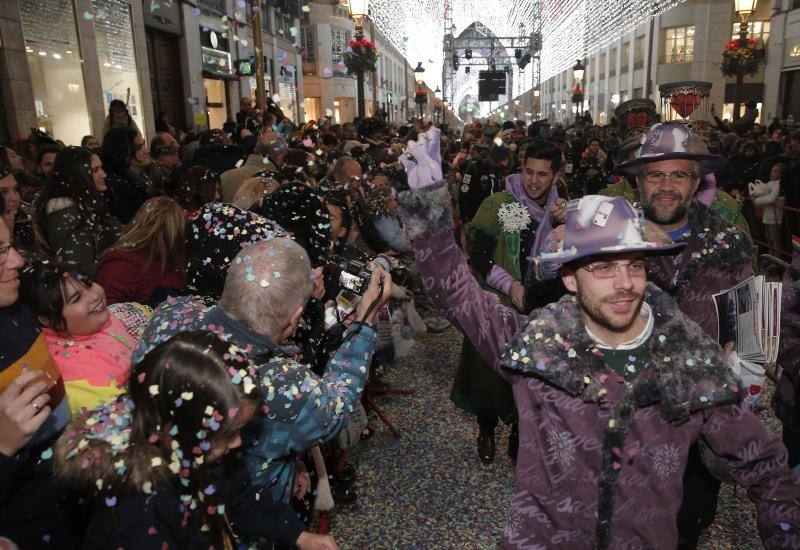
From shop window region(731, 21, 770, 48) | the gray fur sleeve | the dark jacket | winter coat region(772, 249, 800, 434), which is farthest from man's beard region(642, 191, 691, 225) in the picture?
shop window region(731, 21, 770, 48)

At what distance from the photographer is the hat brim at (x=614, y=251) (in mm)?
1645

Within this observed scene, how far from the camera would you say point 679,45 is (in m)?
31.7

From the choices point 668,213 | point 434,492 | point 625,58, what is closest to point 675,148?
point 668,213

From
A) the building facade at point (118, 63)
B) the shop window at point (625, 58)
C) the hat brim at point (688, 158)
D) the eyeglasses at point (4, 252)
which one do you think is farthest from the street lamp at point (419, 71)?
the eyeglasses at point (4, 252)

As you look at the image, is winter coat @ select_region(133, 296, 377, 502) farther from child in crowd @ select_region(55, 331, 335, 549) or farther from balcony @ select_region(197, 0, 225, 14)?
balcony @ select_region(197, 0, 225, 14)

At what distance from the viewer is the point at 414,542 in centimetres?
332

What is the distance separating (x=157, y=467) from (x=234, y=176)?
132 inches

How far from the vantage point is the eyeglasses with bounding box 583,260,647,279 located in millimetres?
1725

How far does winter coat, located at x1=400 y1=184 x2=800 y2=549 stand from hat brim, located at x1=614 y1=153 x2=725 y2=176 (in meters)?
1.06

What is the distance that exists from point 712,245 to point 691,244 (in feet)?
0.27

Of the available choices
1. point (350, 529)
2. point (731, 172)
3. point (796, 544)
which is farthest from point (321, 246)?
point (731, 172)

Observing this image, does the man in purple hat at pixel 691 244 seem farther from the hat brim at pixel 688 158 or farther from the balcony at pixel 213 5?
the balcony at pixel 213 5

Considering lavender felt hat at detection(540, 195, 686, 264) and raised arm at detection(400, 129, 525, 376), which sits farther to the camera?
raised arm at detection(400, 129, 525, 376)

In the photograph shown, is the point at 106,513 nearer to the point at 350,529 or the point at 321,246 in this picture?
the point at 321,246
